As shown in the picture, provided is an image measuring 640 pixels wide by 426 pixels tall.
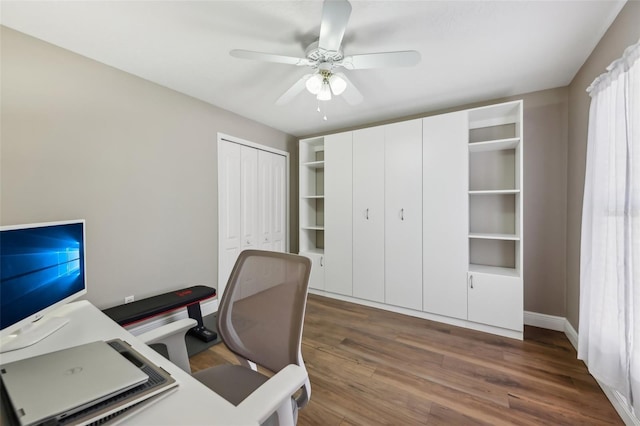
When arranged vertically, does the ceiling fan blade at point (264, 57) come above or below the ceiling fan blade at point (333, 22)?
below

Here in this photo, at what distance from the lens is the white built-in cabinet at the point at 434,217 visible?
2625mm

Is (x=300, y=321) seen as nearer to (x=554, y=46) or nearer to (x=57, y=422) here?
(x=57, y=422)

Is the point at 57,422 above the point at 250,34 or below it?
below

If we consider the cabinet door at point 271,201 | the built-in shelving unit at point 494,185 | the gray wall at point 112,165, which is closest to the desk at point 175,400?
the gray wall at point 112,165

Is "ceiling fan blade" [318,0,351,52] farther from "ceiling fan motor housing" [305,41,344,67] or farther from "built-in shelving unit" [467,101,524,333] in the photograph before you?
"built-in shelving unit" [467,101,524,333]

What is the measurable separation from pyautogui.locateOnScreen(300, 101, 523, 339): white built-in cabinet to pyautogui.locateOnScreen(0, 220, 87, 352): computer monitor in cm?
269

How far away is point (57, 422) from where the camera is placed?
2.00ft

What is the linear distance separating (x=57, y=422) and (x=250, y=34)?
2175mm

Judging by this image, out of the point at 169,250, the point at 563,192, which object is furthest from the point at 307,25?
the point at 563,192

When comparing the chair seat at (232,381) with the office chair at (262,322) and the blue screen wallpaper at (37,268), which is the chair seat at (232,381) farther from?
the blue screen wallpaper at (37,268)

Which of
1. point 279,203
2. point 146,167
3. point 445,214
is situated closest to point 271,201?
point 279,203

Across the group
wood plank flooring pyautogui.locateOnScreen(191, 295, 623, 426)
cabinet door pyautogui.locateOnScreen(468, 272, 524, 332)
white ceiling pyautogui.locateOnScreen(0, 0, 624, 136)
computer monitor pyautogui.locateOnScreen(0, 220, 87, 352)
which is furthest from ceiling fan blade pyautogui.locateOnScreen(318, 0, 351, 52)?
cabinet door pyautogui.locateOnScreen(468, 272, 524, 332)

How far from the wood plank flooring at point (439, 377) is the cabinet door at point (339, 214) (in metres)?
0.82

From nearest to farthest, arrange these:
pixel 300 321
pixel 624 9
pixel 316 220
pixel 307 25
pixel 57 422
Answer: pixel 57 422 → pixel 300 321 → pixel 624 9 → pixel 307 25 → pixel 316 220
